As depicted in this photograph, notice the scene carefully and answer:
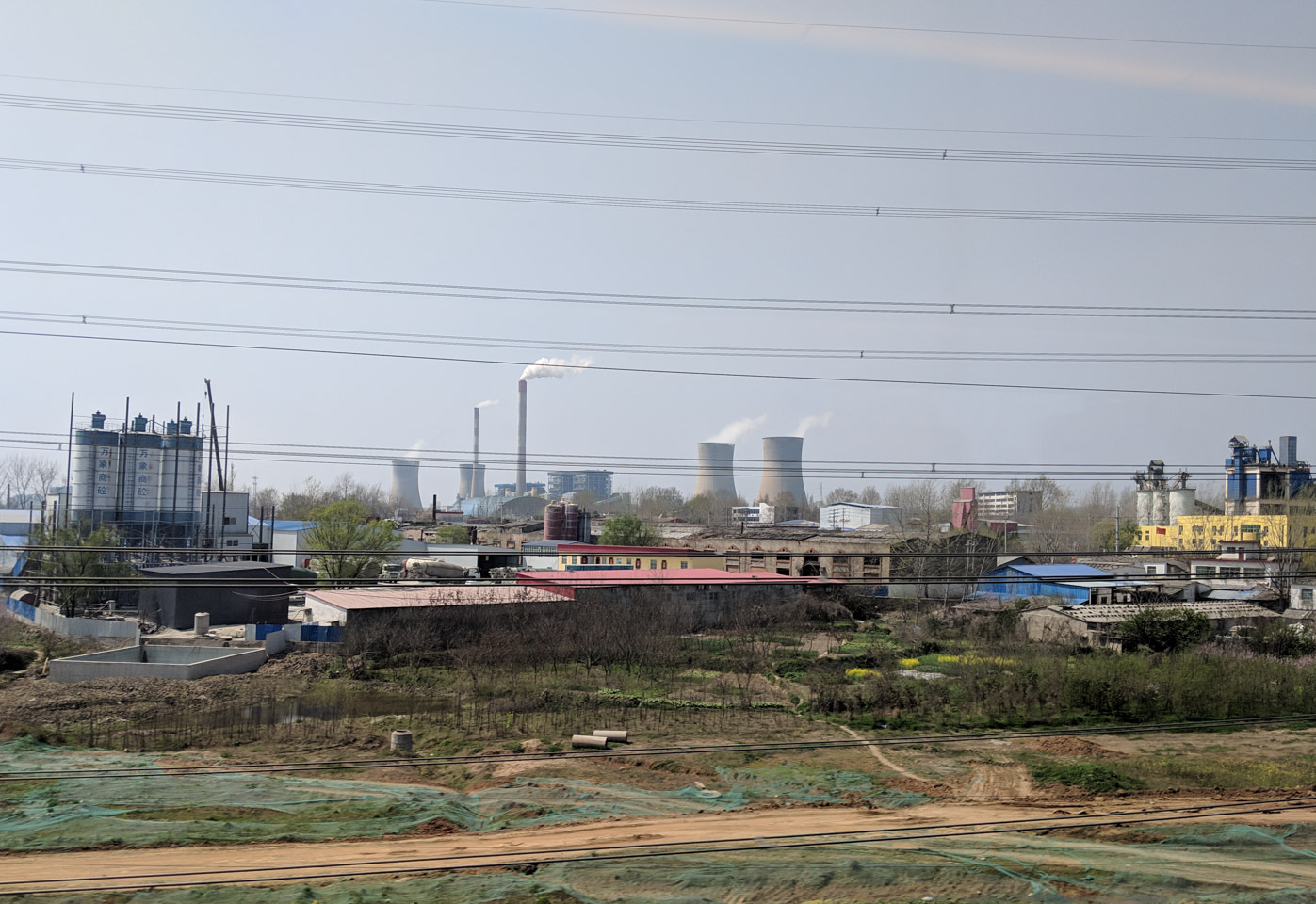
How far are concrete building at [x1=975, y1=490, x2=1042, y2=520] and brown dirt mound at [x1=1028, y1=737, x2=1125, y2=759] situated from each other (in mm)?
50940

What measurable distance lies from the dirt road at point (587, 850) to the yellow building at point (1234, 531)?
2616 centimetres

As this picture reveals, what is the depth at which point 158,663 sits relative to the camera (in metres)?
22.8

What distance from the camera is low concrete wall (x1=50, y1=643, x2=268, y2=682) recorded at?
21.7 m

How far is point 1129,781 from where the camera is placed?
14898 mm

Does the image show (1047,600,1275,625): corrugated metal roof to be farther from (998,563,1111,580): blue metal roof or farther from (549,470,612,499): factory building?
(549,470,612,499): factory building

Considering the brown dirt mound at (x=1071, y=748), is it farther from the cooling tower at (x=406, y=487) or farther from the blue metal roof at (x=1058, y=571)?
the cooling tower at (x=406, y=487)

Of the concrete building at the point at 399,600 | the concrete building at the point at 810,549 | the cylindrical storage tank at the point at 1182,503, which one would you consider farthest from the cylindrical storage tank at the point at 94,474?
the cylindrical storage tank at the point at 1182,503

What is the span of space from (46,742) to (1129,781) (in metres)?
18.8

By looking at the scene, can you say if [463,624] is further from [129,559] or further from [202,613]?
[129,559]

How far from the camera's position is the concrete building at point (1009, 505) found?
71.6 meters

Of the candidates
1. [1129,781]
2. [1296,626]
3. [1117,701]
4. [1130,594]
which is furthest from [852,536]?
[1129,781]

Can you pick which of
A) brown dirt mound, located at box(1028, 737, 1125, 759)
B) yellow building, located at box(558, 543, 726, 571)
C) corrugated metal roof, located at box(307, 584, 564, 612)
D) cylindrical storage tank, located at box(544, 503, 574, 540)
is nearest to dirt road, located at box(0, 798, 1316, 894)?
brown dirt mound, located at box(1028, 737, 1125, 759)

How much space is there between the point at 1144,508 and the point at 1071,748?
38.8 metres

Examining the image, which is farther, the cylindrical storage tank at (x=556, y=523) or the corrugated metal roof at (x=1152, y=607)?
the cylindrical storage tank at (x=556, y=523)
